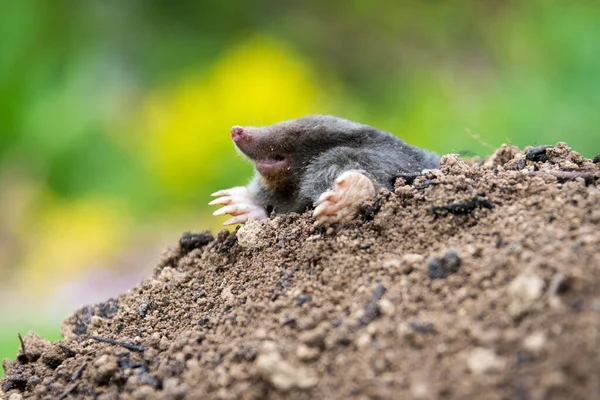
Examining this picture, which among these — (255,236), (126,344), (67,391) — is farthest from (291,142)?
(67,391)

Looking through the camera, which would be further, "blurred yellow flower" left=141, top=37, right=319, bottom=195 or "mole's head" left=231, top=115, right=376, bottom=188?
"blurred yellow flower" left=141, top=37, right=319, bottom=195

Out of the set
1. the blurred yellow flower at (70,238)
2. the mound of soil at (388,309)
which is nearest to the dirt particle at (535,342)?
the mound of soil at (388,309)

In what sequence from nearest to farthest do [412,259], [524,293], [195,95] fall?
[524,293] → [412,259] → [195,95]

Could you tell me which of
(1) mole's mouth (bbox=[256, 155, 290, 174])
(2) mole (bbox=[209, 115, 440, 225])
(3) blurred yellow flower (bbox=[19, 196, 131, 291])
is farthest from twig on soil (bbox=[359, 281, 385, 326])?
(3) blurred yellow flower (bbox=[19, 196, 131, 291])

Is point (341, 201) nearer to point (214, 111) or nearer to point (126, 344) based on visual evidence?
point (126, 344)

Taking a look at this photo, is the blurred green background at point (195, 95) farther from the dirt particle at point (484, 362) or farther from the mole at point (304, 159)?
the dirt particle at point (484, 362)

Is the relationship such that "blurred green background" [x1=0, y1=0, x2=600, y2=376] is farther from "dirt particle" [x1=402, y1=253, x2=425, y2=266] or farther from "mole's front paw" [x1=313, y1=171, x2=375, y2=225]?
"dirt particle" [x1=402, y1=253, x2=425, y2=266]
